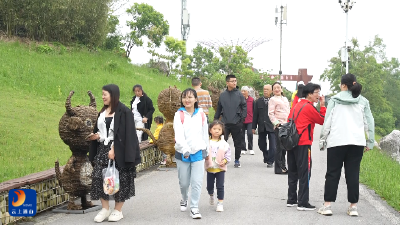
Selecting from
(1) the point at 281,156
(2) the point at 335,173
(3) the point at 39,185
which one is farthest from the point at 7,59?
(2) the point at 335,173

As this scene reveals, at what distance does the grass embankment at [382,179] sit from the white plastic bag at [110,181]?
4152 millimetres

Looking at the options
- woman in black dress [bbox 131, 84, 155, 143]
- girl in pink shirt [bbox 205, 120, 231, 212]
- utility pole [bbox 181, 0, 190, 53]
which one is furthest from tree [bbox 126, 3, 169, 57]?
girl in pink shirt [bbox 205, 120, 231, 212]

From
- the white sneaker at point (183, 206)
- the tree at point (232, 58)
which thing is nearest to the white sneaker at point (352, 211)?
Answer: the white sneaker at point (183, 206)

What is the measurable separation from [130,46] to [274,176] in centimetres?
3042

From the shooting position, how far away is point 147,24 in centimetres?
4225

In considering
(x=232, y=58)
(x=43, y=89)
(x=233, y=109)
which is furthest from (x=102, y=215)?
(x=232, y=58)

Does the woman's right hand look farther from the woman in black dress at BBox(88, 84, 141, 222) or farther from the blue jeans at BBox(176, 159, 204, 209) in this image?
the blue jeans at BBox(176, 159, 204, 209)

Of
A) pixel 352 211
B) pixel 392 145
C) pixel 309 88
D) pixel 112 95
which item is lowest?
pixel 392 145

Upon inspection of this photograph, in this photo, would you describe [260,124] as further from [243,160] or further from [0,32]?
[0,32]

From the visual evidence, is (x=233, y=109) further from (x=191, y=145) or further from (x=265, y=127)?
(x=191, y=145)

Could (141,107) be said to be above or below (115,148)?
above

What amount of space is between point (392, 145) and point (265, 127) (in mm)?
9001

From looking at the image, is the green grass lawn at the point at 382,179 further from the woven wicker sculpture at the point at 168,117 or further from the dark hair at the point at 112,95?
the dark hair at the point at 112,95

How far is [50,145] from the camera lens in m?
14.6
